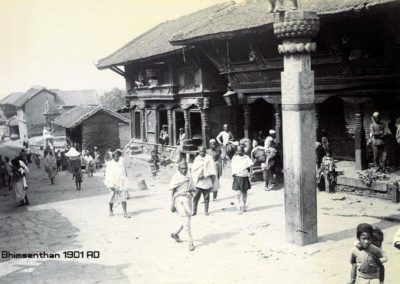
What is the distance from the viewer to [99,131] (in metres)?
33.5

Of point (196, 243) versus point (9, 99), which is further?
point (9, 99)

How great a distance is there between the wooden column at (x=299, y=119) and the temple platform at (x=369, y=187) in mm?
3485

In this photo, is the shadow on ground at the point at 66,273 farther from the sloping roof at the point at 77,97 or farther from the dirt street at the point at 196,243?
the sloping roof at the point at 77,97

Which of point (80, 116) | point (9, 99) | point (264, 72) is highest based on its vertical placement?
point (9, 99)

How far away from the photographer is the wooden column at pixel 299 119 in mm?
7113

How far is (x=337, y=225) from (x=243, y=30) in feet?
21.1

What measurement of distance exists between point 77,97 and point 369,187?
5158cm

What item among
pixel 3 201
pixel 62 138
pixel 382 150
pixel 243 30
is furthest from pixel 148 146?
pixel 62 138

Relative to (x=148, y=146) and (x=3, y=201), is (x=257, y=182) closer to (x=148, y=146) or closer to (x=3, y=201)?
(x=3, y=201)

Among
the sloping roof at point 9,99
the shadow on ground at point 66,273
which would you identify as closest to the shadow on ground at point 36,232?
the shadow on ground at point 66,273

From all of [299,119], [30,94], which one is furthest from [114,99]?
[299,119]

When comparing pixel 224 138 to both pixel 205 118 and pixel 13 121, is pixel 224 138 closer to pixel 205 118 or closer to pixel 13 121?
pixel 205 118

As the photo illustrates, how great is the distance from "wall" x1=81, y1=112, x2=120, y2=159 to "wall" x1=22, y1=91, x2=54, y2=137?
2141 centimetres

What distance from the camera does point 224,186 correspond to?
13.8m
